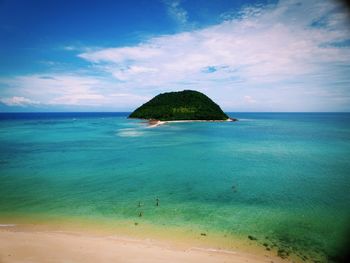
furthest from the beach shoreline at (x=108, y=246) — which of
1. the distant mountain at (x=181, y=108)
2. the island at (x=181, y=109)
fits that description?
the distant mountain at (x=181, y=108)

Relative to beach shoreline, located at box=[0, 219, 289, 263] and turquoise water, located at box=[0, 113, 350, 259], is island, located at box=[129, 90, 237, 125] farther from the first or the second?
beach shoreline, located at box=[0, 219, 289, 263]

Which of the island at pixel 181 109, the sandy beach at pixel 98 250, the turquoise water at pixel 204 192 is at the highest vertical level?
the island at pixel 181 109

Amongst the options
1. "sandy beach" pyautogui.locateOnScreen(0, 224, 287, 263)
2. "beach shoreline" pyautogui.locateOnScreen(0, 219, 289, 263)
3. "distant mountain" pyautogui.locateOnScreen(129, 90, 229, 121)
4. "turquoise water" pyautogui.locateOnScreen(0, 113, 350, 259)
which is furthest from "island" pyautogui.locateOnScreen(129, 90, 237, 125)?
"sandy beach" pyautogui.locateOnScreen(0, 224, 287, 263)

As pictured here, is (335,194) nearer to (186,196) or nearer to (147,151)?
(186,196)

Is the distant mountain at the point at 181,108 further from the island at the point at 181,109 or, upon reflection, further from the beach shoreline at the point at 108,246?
the beach shoreline at the point at 108,246

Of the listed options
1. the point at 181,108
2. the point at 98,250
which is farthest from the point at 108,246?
the point at 181,108

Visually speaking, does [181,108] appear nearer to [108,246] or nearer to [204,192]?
[204,192]
